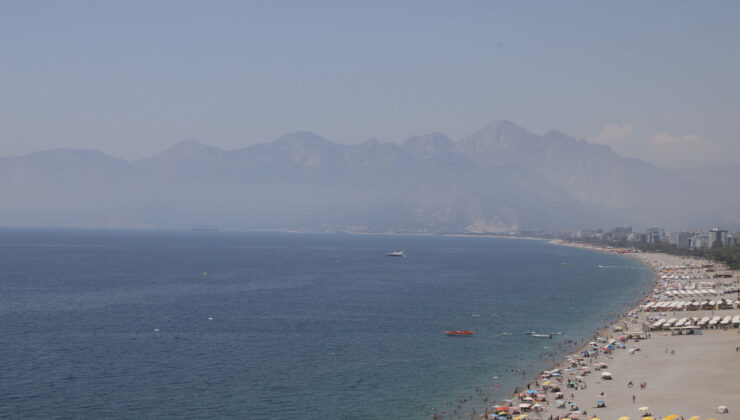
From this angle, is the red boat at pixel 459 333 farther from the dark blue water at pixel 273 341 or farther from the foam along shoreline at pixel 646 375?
the foam along shoreline at pixel 646 375

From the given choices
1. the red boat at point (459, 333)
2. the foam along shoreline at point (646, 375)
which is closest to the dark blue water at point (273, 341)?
the red boat at point (459, 333)

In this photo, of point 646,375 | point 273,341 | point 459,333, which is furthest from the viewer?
point 459,333

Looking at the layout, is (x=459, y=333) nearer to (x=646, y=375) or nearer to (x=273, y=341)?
(x=273, y=341)

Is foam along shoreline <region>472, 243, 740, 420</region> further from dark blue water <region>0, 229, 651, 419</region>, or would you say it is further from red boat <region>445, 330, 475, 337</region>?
red boat <region>445, 330, 475, 337</region>

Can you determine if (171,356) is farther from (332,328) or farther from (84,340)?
(332,328)

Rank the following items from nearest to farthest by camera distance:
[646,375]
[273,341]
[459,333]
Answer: [646,375]
[273,341]
[459,333]

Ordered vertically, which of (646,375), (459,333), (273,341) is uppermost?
(459,333)

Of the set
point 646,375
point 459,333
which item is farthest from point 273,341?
point 646,375

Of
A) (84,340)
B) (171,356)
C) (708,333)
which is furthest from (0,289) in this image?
(708,333)
